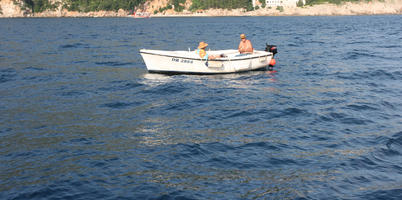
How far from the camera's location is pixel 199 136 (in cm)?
1084

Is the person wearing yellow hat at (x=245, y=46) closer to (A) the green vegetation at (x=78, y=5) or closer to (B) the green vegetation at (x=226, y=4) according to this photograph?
(B) the green vegetation at (x=226, y=4)

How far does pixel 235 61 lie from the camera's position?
2017 cm

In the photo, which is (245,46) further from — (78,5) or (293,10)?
(78,5)

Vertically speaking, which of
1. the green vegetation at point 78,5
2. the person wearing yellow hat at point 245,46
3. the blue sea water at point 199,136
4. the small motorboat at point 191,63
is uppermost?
the green vegetation at point 78,5

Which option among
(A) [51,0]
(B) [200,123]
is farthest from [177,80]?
(A) [51,0]

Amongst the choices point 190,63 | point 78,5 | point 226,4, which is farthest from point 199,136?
point 78,5

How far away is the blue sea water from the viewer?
770 cm

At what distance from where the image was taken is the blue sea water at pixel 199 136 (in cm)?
770

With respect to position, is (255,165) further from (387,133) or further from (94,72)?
(94,72)

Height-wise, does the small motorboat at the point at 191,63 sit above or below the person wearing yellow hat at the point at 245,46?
below

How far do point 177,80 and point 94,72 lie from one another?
18.2 ft

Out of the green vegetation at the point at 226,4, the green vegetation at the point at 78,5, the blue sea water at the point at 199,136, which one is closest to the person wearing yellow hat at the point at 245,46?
the blue sea water at the point at 199,136

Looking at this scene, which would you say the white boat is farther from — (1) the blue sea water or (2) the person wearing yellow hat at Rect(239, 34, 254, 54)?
(2) the person wearing yellow hat at Rect(239, 34, 254, 54)

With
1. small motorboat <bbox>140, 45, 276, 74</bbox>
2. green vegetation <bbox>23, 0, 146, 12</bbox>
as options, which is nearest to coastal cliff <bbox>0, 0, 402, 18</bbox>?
green vegetation <bbox>23, 0, 146, 12</bbox>
